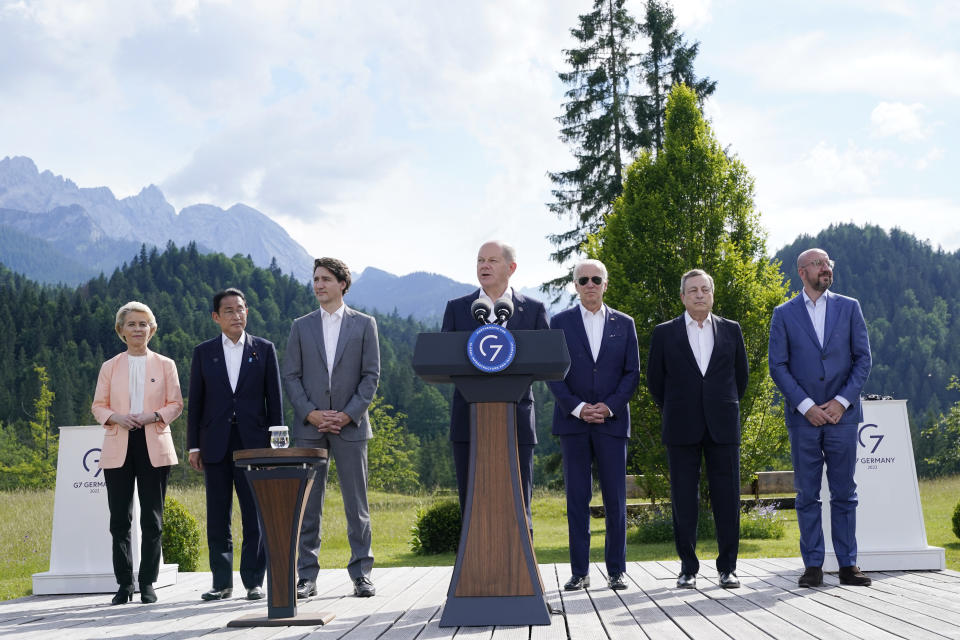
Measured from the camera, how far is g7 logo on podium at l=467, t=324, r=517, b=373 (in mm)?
4164

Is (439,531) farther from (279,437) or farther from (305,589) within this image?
(279,437)

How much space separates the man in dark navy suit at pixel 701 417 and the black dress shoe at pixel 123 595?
12.2 ft

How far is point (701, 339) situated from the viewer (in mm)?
5617

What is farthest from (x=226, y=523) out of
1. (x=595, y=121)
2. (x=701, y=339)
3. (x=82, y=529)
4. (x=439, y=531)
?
(x=595, y=121)

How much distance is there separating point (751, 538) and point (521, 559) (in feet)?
32.5

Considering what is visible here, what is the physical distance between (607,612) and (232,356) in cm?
306

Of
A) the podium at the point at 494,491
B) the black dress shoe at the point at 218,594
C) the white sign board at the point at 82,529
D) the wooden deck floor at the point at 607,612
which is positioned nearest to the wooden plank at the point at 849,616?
the wooden deck floor at the point at 607,612

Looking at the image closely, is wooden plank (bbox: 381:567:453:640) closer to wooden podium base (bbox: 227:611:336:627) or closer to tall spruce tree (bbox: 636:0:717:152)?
wooden podium base (bbox: 227:611:336:627)

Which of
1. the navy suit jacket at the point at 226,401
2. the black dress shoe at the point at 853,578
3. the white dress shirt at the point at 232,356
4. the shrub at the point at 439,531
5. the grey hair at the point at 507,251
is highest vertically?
the grey hair at the point at 507,251

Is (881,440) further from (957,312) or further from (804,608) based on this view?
(957,312)

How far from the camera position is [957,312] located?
102 m

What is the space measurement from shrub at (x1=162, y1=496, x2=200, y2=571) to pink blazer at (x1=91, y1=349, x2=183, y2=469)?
3262 mm

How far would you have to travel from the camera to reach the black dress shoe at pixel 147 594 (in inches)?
221

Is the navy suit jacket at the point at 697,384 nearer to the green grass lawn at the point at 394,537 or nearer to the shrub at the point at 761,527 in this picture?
the green grass lawn at the point at 394,537
